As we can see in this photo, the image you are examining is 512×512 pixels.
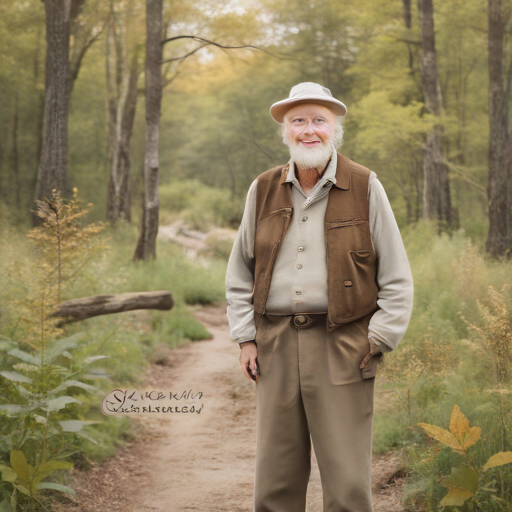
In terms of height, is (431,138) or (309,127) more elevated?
(431,138)

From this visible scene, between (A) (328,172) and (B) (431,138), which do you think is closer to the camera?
(A) (328,172)

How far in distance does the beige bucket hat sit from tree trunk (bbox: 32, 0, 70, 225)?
7.63 m

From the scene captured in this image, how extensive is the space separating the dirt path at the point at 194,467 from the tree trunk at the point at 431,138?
8.40m

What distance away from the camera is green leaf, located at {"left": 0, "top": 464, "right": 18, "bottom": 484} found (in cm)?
291

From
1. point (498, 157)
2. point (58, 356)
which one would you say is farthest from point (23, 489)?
point (498, 157)

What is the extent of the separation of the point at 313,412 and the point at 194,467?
7.79 feet

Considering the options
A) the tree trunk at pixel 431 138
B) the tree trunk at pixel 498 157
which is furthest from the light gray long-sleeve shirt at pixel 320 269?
the tree trunk at pixel 431 138

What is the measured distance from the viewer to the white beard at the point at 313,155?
252 cm

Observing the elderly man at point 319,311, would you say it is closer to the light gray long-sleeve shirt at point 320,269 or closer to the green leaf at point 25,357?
the light gray long-sleeve shirt at point 320,269

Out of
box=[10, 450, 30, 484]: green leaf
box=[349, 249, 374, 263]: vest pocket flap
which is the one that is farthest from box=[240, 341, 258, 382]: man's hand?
box=[10, 450, 30, 484]: green leaf

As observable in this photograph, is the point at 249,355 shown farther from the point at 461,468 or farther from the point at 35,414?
the point at 35,414

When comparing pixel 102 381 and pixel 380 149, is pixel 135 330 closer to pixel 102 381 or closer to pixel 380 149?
pixel 102 381

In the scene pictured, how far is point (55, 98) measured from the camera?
959cm

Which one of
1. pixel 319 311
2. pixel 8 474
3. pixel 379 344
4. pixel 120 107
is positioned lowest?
pixel 8 474
